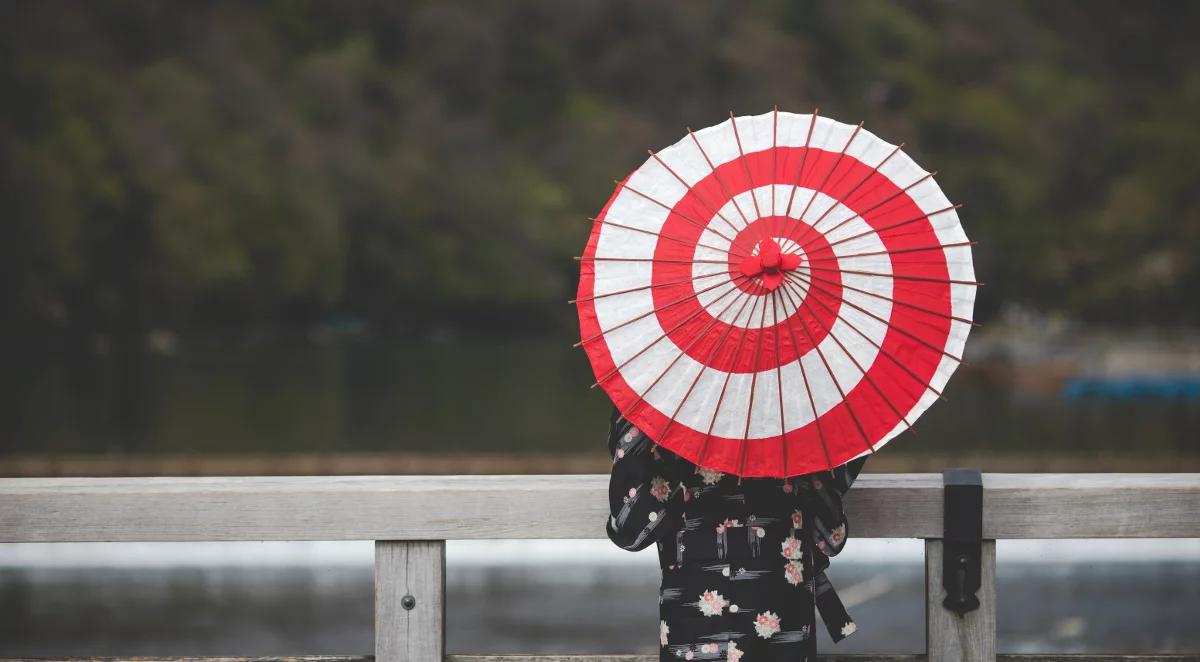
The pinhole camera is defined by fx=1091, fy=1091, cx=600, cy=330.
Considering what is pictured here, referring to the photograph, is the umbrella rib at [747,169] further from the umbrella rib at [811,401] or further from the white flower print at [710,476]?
the white flower print at [710,476]

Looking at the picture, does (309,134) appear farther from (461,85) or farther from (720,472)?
(720,472)

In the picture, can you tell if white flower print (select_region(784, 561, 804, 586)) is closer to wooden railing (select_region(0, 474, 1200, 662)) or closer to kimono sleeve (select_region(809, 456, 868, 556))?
kimono sleeve (select_region(809, 456, 868, 556))

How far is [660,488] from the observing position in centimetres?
129

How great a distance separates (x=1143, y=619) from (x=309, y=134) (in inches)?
679

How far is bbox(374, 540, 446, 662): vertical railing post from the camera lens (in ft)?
4.82

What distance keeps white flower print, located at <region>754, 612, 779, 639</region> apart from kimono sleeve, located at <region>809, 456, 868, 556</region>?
12 cm

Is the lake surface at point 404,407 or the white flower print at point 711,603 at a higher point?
the lake surface at point 404,407

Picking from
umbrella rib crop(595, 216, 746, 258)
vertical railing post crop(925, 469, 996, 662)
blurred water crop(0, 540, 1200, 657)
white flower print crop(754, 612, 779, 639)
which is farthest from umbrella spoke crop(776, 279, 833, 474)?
blurred water crop(0, 540, 1200, 657)

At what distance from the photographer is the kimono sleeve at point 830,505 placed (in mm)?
1312

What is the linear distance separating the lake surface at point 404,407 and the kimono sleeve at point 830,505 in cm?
1491

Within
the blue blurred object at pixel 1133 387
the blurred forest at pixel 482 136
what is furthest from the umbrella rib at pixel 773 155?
the blue blurred object at pixel 1133 387

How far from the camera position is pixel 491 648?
531cm

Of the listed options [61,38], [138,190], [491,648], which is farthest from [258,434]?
[491,648]

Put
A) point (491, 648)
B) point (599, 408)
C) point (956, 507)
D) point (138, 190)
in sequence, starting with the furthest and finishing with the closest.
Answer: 1. point (599, 408)
2. point (138, 190)
3. point (491, 648)
4. point (956, 507)
